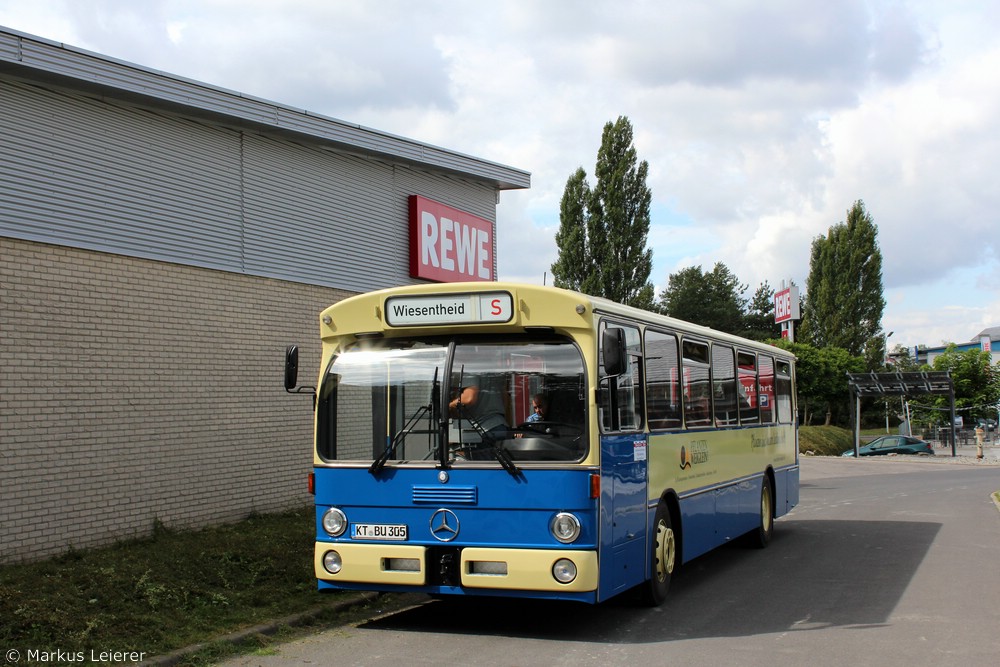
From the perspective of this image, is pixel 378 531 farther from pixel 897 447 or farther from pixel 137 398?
pixel 897 447

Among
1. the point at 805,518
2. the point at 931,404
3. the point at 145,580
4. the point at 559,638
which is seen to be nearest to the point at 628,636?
the point at 559,638

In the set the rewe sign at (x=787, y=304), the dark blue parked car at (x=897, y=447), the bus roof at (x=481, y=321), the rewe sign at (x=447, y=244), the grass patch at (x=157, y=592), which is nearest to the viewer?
the grass patch at (x=157, y=592)

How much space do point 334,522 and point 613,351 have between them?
269 cm

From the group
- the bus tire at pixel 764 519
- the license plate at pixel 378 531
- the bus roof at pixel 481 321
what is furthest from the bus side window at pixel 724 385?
the license plate at pixel 378 531

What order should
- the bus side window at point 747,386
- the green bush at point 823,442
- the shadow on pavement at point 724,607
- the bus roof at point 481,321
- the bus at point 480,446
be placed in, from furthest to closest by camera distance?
the green bush at point 823,442 < the bus side window at point 747,386 < the shadow on pavement at point 724,607 < the bus roof at point 481,321 < the bus at point 480,446

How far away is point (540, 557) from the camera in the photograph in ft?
26.2

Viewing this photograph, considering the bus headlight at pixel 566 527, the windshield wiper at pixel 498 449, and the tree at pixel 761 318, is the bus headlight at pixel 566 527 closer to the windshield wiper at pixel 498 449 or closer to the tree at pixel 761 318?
the windshield wiper at pixel 498 449

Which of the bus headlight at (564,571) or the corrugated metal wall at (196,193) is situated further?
the corrugated metal wall at (196,193)

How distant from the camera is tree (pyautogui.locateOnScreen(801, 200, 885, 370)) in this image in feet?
223

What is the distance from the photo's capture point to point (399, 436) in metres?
8.51

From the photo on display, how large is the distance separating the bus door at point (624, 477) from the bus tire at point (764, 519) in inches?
223

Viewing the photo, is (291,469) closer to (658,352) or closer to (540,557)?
(658,352)

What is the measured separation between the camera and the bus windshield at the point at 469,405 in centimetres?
826

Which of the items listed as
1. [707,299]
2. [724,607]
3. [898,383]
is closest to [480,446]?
[724,607]
